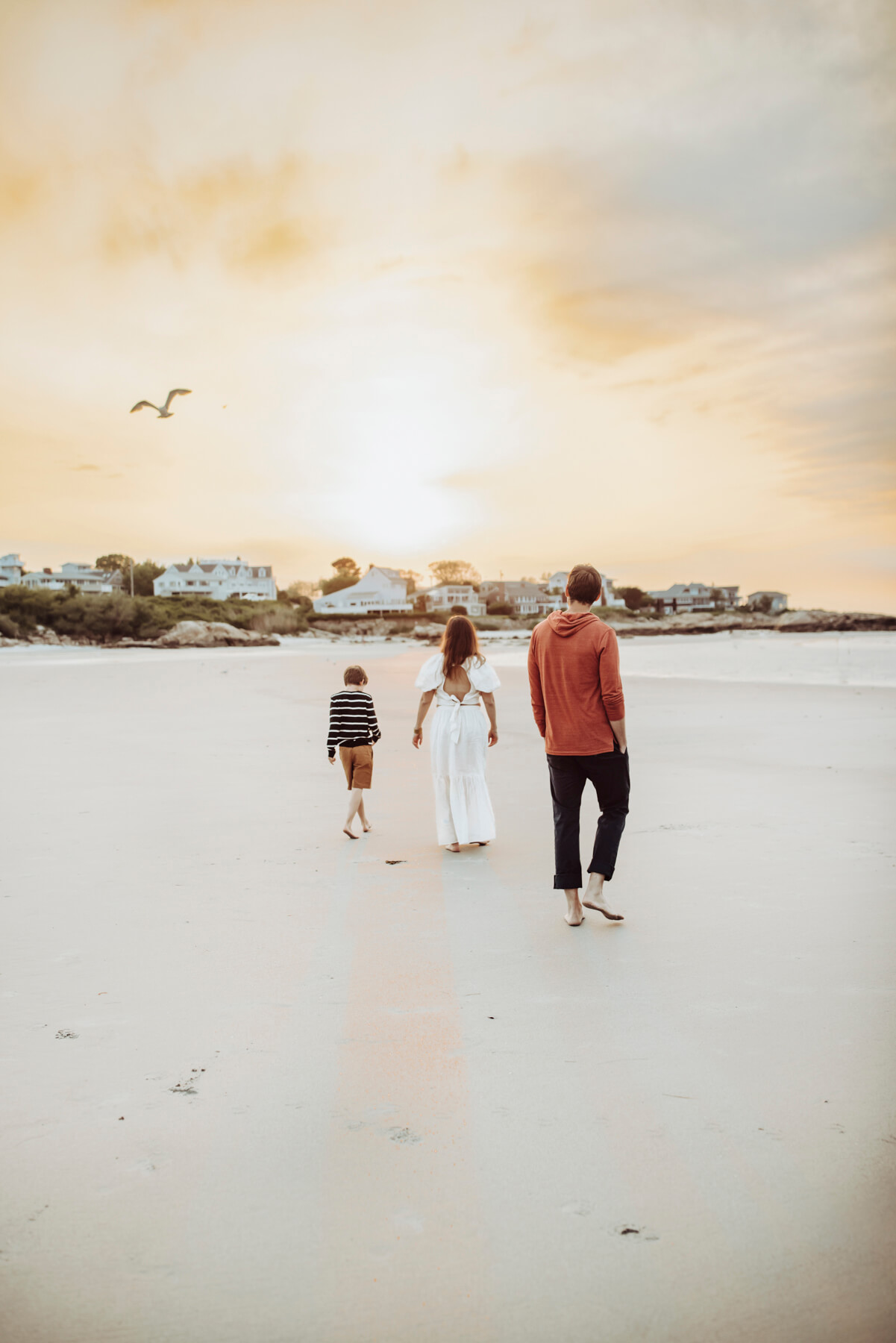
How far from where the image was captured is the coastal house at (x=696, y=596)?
163 metres

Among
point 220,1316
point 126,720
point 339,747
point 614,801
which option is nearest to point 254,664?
point 126,720

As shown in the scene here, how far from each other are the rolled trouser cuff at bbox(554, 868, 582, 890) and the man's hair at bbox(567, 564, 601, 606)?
1542mm

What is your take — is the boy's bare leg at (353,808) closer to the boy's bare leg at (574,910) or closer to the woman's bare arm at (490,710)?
the woman's bare arm at (490,710)

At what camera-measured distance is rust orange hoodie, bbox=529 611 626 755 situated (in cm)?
469

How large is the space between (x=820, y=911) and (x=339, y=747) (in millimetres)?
3712

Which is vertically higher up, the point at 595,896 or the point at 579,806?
the point at 579,806

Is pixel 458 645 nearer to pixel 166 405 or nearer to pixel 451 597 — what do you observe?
pixel 166 405

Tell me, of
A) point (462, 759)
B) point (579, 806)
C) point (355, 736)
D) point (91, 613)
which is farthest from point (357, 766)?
point (91, 613)

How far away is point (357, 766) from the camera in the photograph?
6.77 meters

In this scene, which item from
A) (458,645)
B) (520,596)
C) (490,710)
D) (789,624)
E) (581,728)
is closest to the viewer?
(581,728)

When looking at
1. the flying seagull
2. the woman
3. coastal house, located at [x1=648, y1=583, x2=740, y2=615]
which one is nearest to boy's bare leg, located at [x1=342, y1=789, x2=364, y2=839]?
the woman

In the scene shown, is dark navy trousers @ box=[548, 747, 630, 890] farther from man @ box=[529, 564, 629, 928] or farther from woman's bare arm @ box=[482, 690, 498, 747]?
woman's bare arm @ box=[482, 690, 498, 747]

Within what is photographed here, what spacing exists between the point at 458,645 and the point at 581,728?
6.02 feet

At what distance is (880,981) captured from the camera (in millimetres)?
3924
